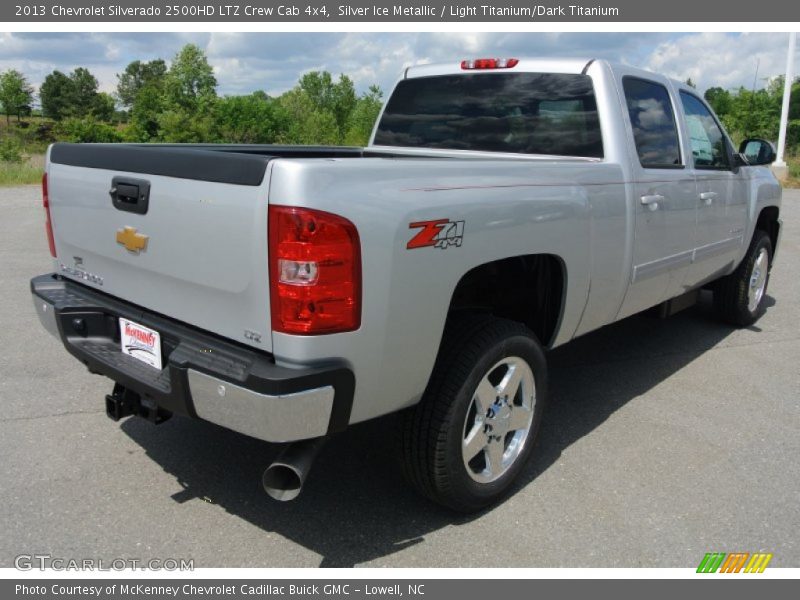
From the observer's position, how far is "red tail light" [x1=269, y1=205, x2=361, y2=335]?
2129 mm

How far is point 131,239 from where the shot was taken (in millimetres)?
2697

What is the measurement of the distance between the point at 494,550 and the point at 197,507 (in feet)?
4.35

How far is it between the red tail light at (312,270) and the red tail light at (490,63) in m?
2.35

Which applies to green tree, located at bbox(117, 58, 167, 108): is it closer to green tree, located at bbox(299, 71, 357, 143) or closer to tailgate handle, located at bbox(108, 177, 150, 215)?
green tree, located at bbox(299, 71, 357, 143)

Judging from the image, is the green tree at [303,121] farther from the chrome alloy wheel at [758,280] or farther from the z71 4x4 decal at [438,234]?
the z71 4x4 decal at [438,234]

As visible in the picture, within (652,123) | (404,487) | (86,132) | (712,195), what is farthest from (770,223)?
(86,132)

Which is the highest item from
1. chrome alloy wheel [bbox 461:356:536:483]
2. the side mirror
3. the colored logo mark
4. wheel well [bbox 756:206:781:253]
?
the side mirror

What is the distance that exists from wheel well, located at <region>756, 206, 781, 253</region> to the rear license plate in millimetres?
5238

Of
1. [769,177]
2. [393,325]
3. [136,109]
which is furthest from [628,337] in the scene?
[136,109]

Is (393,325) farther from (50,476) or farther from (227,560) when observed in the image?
(50,476)

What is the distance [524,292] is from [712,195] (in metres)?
2.02

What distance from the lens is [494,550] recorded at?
2814 mm

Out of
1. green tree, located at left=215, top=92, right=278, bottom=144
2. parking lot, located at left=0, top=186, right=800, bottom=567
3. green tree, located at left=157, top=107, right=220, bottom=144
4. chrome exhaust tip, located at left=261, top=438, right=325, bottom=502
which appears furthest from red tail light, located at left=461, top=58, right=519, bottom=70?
green tree, located at left=157, top=107, right=220, bottom=144

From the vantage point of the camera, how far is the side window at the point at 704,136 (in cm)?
458
